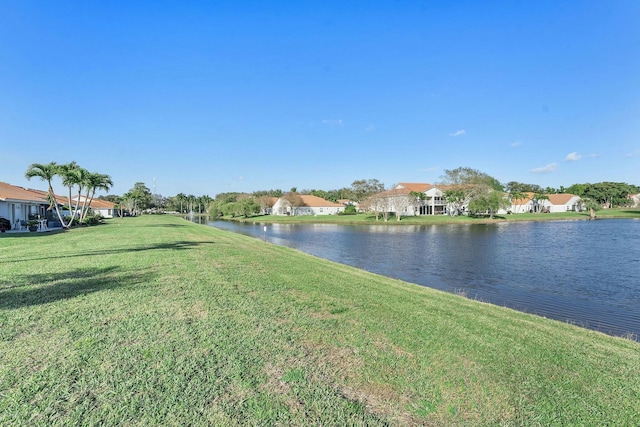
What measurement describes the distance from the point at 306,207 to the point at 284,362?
309ft

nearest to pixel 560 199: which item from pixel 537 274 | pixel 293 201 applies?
pixel 293 201

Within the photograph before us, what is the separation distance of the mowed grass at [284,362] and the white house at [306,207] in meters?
88.6

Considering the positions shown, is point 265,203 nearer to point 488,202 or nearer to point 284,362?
point 488,202

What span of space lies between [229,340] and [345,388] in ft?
5.62

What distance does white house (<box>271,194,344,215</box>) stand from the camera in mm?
95562

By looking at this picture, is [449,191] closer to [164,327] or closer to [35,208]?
[35,208]

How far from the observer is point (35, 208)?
34.3 meters

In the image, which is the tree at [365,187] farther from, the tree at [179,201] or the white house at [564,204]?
the tree at [179,201]

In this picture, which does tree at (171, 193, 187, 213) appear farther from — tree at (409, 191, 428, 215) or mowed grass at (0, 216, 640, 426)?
mowed grass at (0, 216, 640, 426)

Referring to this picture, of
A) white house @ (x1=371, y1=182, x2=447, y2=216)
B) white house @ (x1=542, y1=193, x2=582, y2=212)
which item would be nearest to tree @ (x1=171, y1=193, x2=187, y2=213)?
white house @ (x1=371, y1=182, x2=447, y2=216)

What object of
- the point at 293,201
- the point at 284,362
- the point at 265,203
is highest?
the point at 293,201

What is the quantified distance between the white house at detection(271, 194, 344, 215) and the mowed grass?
291ft

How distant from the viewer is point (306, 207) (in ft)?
322

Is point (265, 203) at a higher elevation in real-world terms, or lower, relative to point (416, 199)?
higher
